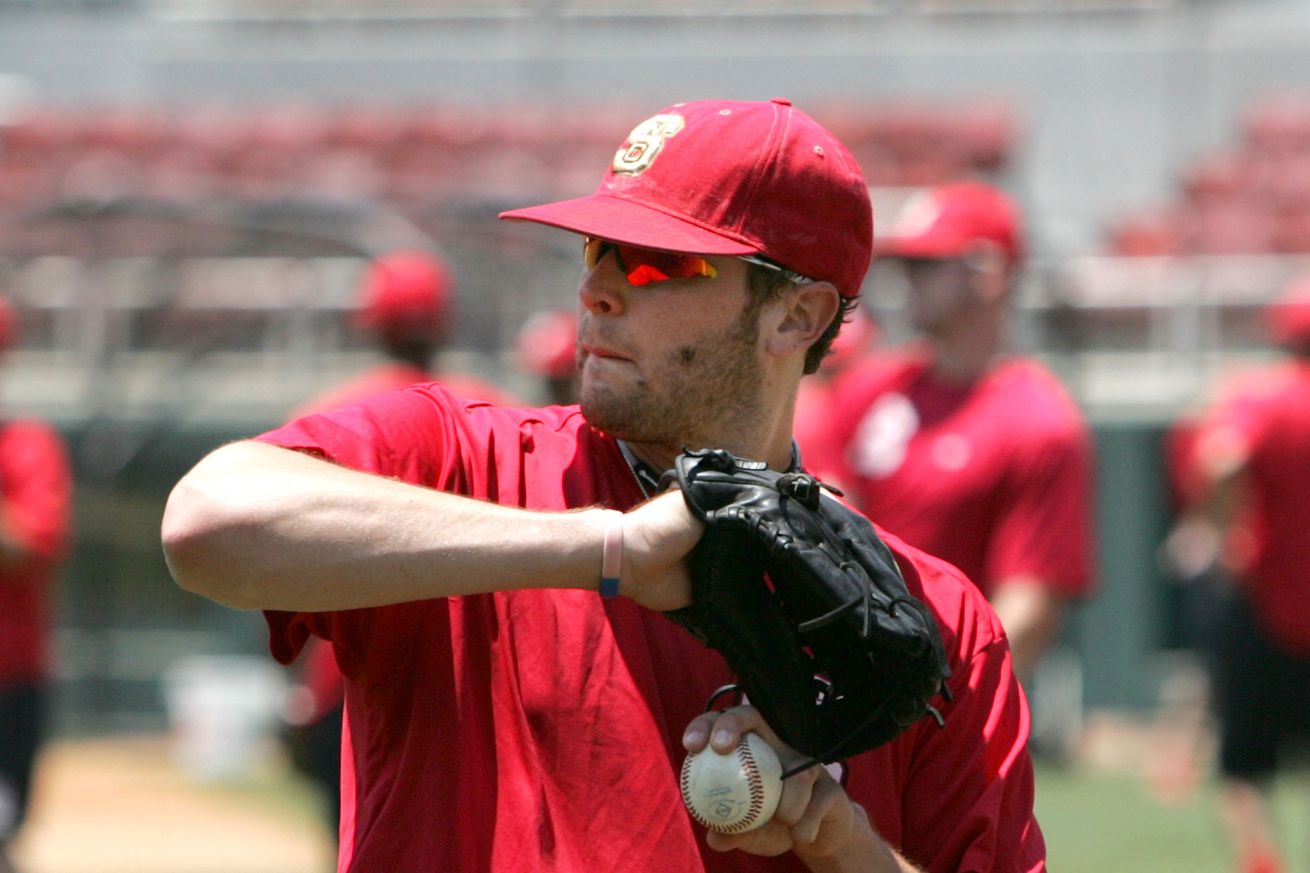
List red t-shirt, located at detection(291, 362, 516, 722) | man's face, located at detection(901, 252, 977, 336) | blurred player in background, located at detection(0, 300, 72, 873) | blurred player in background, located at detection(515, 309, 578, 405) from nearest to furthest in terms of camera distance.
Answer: man's face, located at detection(901, 252, 977, 336)
red t-shirt, located at detection(291, 362, 516, 722)
blurred player in background, located at detection(0, 300, 72, 873)
blurred player in background, located at detection(515, 309, 578, 405)

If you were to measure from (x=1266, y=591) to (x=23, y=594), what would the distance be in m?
4.42

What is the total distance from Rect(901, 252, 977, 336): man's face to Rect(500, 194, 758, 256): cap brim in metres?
2.74

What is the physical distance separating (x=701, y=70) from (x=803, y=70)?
0.98m

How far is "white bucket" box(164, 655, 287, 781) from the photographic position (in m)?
10.8

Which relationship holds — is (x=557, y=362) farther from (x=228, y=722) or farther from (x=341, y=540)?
(x=228, y=722)

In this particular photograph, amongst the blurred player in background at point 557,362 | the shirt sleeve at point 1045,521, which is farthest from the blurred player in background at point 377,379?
the shirt sleeve at point 1045,521

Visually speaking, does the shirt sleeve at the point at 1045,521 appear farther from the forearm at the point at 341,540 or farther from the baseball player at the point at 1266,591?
the forearm at the point at 341,540

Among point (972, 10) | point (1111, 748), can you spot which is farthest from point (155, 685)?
point (972, 10)

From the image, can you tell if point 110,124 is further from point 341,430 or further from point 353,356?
point 341,430

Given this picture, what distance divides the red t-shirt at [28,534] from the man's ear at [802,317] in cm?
431

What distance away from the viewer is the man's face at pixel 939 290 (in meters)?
4.67

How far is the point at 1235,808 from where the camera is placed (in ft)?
21.6

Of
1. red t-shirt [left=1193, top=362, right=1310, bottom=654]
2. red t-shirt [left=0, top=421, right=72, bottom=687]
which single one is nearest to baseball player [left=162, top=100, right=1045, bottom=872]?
red t-shirt [left=0, top=421, right=72, bottom=687]

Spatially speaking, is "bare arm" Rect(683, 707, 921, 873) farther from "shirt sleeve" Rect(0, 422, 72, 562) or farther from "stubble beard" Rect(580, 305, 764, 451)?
"shirt sleeve" Rect(0, 422, 72, 562)
